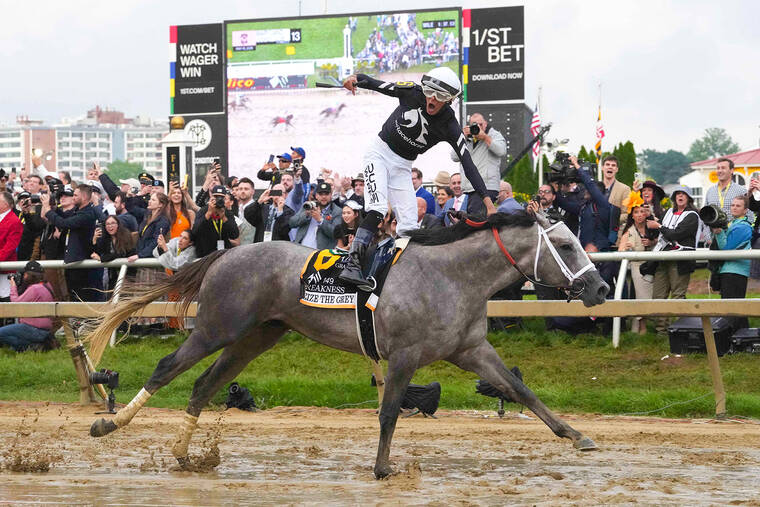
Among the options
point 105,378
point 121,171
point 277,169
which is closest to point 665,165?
point 121,171

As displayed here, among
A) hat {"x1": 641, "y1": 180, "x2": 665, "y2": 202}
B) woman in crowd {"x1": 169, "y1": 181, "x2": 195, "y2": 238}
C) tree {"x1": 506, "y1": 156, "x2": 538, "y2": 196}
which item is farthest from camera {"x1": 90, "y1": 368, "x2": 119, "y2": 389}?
tree {"x1": 506, "y1": 156, "x2": 538, "y2": 196}

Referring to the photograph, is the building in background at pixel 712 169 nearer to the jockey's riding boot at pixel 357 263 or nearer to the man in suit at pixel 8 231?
the man in suit at pixel 8 231

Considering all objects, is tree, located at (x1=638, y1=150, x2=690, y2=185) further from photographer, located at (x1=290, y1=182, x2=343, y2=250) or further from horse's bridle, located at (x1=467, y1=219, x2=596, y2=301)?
horse's bridle, located at (x1=467, y1=219, x2=596, y2=301)

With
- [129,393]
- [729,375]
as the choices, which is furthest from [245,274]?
[729,375]

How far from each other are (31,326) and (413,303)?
7827mm

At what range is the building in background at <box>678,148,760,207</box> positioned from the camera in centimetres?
4834

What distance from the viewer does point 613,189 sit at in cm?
1328

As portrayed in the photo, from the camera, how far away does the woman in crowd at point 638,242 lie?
1215cm

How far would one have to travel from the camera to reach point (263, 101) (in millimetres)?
38531

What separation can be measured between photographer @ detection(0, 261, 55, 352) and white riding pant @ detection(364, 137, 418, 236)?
21.8 ft

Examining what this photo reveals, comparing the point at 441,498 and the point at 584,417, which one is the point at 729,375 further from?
the point at 441,498

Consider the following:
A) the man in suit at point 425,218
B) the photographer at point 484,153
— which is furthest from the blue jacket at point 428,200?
the photographer at point 484,153

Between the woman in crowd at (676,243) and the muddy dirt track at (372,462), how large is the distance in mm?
2285

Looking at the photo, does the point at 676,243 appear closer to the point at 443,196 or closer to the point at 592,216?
the point at 592,216
